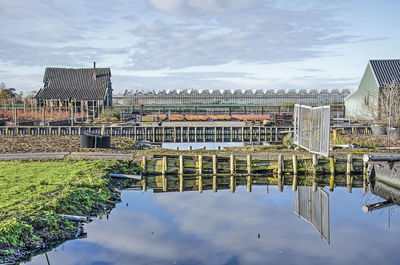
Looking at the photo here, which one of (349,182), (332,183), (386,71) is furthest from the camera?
(386,71)

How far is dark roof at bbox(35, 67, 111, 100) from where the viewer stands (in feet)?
228

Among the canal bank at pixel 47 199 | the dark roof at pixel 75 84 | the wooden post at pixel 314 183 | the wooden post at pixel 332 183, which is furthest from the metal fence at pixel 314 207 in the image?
the dark roof at pixel 75 84

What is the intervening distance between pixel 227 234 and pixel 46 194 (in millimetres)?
5657

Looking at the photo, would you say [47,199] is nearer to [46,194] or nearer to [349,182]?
[46,194]

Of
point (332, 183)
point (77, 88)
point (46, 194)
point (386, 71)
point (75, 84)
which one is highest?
point (386, 71)

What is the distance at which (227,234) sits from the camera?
13742 mm

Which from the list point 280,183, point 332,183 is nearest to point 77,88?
point 280,183

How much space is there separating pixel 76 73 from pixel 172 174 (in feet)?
183

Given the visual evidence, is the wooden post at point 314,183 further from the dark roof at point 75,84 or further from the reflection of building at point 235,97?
the reflection of building at point 235,97

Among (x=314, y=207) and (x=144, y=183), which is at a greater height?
(x=144, y=183)

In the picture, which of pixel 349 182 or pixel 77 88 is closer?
pixel 349 182

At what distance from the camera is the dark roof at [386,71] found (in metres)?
50.0

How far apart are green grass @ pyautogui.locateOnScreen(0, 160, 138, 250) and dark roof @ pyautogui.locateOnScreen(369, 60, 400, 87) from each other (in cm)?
3563

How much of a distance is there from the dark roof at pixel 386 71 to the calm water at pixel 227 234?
3437cm
